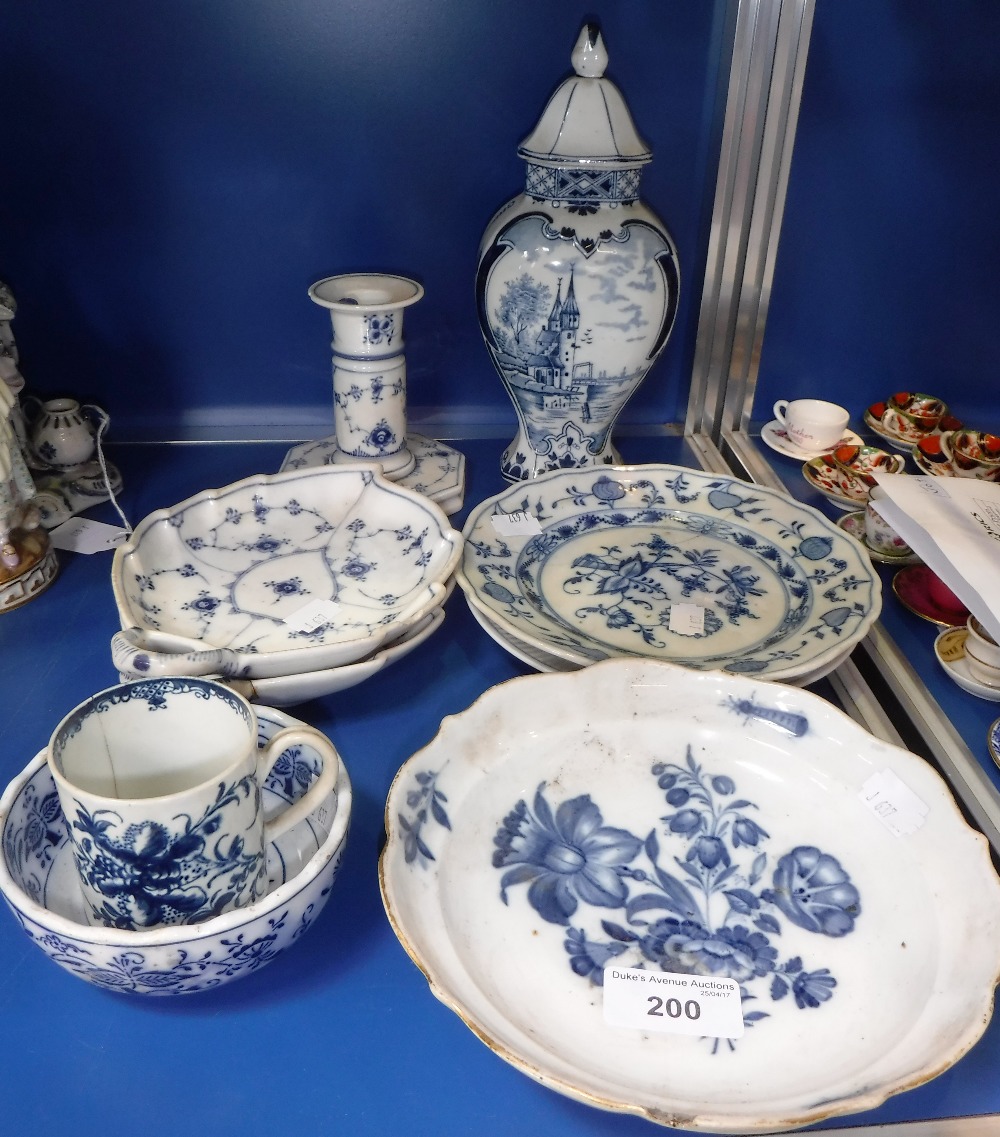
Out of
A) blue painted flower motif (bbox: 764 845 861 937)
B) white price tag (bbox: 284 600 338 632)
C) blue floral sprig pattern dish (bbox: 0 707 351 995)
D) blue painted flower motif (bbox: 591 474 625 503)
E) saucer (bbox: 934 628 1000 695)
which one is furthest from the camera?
blue painted flower motif (bbox: 591 474 625 503)

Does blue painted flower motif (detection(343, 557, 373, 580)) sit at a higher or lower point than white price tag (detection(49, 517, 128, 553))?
higher

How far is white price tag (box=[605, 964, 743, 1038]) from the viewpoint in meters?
0.52

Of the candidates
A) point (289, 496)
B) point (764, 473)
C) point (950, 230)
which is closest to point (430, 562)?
point (289, 496)

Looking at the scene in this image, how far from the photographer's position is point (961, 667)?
2.45 ft

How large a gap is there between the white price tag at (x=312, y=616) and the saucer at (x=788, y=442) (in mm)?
550

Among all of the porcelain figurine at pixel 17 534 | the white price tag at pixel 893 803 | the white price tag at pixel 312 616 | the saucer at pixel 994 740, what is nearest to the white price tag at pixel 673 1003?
the white price tag at pixel 893 803

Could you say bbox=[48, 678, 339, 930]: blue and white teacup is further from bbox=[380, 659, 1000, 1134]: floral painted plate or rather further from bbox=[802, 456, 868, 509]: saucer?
bbox=[802, 456, 868, 509]: saucer

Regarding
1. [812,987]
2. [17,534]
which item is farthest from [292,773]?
[17,534]

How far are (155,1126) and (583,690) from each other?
0.35 m

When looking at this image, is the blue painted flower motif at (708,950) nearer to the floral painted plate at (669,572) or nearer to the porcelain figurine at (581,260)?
the floral painted plate at (669,572)

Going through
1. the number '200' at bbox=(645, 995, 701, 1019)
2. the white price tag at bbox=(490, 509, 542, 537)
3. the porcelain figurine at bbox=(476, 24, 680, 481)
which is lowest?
the number '200' at bbox=(645, 995, 701, 1019)

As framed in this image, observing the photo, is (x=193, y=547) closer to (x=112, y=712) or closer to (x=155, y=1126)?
(x=112, y=712)

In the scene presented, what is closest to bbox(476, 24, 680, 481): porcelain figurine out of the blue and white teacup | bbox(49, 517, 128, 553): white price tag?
bbox(49, 517, 128, 553): white price tag

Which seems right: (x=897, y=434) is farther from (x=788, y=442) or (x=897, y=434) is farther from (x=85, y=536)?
(x=85, y=536)
